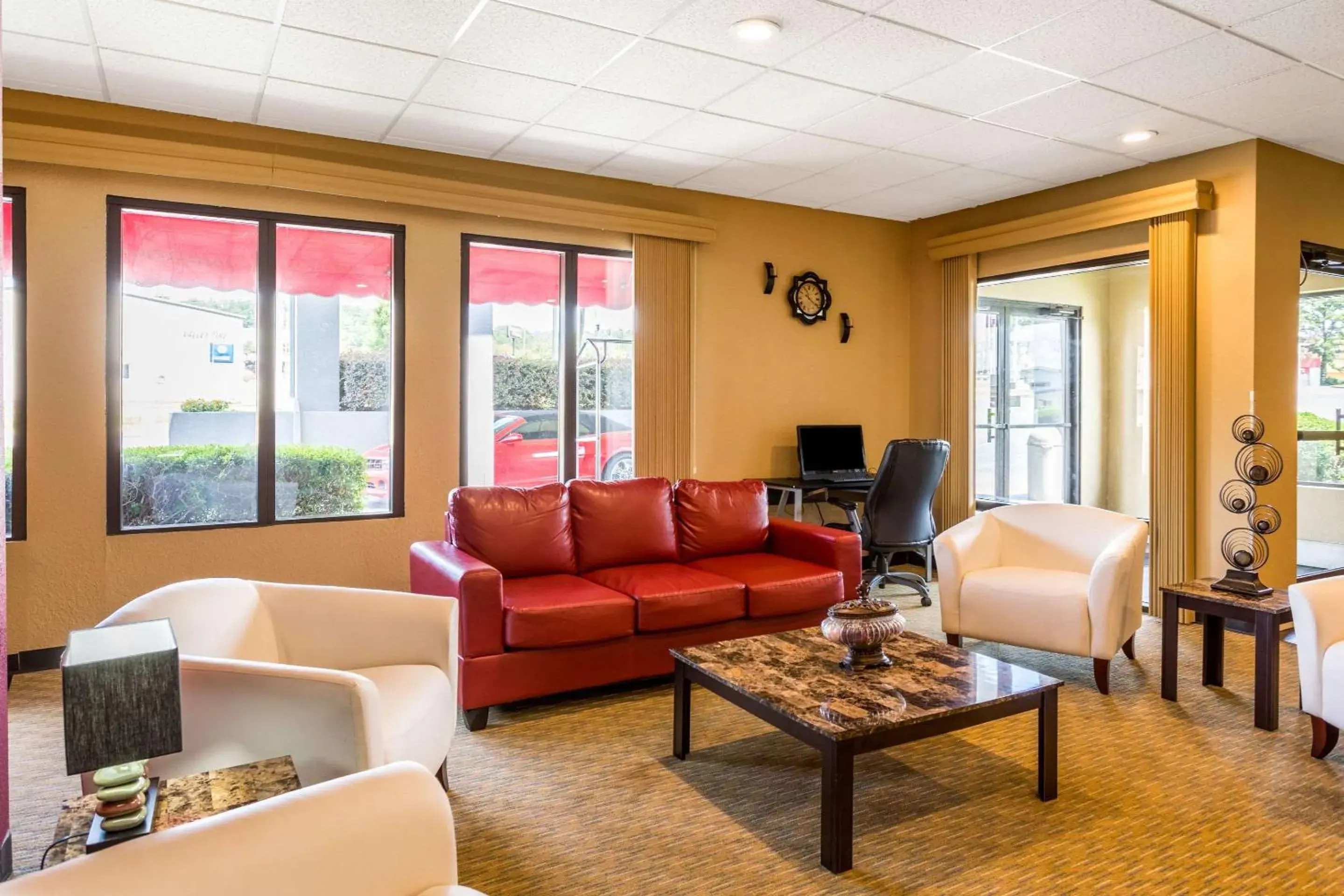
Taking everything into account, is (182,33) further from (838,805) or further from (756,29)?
(838,805)

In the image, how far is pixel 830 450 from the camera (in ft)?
20.4

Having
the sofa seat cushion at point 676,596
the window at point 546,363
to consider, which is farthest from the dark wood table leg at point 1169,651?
the window at point 546,363

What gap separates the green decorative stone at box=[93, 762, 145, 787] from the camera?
142 centimetres

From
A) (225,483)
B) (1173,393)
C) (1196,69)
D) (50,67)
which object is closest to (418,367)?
(225,483)

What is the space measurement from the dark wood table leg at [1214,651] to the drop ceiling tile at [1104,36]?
255 cm

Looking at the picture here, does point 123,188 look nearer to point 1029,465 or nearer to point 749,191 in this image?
point 749,191

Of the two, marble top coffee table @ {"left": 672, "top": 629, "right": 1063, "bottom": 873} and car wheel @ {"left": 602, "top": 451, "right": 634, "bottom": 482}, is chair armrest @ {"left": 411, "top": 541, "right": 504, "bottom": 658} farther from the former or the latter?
car wheel @ {"left": 602, "top": 451, "right": 634, "bottom": 482}

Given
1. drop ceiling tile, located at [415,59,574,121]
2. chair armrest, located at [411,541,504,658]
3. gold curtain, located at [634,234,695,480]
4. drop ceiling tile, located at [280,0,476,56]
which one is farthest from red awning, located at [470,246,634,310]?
chair armrest, located at [411,541,504,658]

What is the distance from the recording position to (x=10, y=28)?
10.9 feet

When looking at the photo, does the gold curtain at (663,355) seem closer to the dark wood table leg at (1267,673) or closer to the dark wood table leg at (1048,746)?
the dark wood table leg at (1048,746)

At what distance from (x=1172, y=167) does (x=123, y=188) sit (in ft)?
19.6

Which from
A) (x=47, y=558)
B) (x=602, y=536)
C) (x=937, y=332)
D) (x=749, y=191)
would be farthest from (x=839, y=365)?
(x=47, y=558)

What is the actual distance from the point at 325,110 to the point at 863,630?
12.2 feet

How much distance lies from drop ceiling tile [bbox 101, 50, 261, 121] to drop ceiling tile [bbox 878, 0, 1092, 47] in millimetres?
2946
